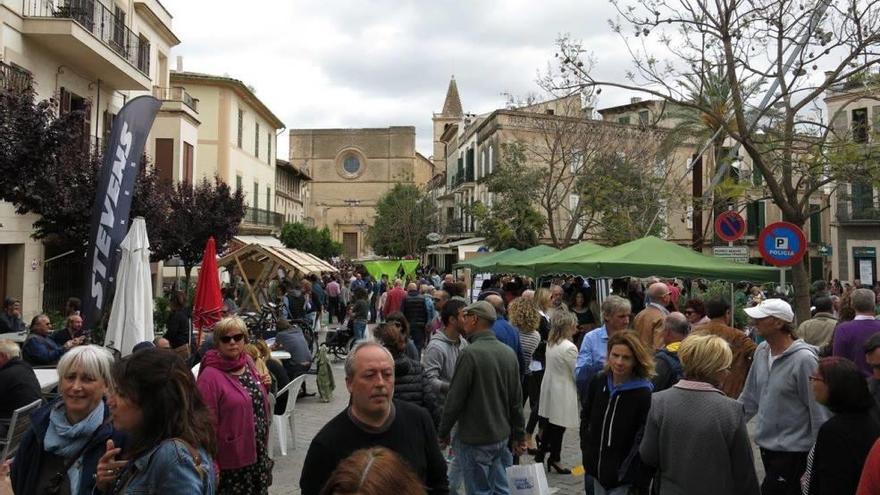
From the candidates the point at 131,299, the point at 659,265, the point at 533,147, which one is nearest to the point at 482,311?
the point at 131,299

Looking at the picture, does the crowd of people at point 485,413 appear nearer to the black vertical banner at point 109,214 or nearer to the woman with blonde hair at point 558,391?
the woman with blonde hair at point 558,391

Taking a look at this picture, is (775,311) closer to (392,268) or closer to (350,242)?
(392,268)

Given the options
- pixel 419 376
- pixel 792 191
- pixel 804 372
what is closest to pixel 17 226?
pixel 419 376

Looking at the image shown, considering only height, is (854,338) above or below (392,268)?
below

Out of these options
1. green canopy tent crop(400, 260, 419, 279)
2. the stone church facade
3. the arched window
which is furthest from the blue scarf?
the stone church facade

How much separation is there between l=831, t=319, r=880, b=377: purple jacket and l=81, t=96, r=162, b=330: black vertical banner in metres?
Answer: 7.61

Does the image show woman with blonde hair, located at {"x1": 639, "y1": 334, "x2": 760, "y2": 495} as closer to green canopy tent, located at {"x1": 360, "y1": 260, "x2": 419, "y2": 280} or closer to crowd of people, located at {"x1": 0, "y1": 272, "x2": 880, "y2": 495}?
crowd of people, located at {"x1": 0, "y1": 272, "x2": 880, "y2": 495}

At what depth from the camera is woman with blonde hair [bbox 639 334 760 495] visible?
3.62 m

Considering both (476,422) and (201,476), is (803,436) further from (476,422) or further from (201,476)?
(201,476)

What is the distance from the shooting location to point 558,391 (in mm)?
6805

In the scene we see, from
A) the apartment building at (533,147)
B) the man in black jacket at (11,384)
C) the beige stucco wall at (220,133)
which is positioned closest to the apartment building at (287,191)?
the beige stucco wall at (220,133)

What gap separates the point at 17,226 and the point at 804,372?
16120 millimetres

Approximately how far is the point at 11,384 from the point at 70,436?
8.31ft

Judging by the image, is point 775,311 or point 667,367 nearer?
point 775,311
